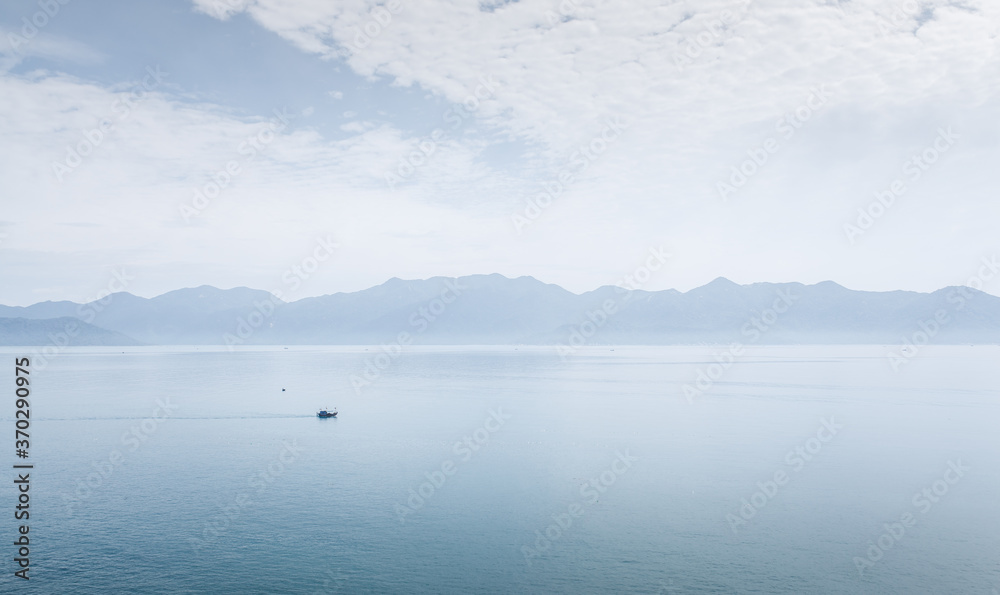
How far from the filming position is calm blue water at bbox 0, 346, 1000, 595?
3844 cm

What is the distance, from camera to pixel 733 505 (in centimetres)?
5253

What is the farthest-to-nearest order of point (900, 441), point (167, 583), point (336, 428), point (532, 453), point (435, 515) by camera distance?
point (336, 428), point (900, 441), point (532, 453), point (435, 515), point (167, 583)

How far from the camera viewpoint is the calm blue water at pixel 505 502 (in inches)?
1513

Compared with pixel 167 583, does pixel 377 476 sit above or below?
above

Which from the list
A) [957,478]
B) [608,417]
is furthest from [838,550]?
[608,417]

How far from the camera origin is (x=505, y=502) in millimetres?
53781

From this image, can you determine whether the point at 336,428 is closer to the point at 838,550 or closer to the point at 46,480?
the point at 46,480

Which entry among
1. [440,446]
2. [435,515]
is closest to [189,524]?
[435,515]

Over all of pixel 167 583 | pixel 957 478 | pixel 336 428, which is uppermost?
pixel 336 428

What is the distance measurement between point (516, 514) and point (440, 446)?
30053mm

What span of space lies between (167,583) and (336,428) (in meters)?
57.5

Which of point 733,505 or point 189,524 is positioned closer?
point 189,524

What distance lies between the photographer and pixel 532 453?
75.4 meters

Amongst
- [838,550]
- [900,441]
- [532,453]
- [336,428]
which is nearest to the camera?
[838,550]
